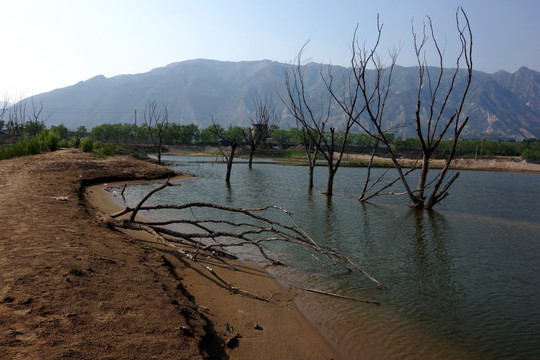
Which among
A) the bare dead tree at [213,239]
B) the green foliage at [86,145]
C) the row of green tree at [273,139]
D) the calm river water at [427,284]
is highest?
the row of green tree at [273,139]

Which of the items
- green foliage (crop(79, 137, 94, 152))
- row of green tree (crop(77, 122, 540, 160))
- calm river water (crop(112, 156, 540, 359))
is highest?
row of green tree (crop(77, 122, 540, 160))

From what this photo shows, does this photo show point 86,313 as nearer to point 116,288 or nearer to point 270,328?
point 116,288

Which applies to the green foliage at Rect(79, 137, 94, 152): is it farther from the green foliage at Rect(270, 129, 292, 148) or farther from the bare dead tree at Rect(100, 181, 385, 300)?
the green foliage at Rect(270, 129, 292, 148)

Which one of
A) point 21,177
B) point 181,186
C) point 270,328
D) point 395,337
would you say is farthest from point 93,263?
point 181,186

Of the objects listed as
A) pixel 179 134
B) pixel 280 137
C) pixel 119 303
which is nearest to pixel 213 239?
pixel 119 303

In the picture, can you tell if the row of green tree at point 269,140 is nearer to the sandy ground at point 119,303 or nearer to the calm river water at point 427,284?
the calm river water at point 427,284

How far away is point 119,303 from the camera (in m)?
4.62

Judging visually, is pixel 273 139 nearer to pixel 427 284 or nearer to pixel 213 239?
pixel 213 239

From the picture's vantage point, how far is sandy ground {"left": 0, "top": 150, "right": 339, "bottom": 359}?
371cm

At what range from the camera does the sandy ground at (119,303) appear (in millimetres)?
3707

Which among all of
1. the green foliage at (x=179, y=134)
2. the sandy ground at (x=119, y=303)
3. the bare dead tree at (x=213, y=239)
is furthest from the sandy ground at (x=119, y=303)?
the green foliage at (x=179, y=134)

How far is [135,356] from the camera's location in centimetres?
362

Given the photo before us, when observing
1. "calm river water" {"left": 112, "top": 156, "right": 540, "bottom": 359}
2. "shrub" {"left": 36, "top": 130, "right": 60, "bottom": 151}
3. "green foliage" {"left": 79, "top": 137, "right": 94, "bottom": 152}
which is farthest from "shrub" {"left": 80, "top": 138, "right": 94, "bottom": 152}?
"calm river water" {"left": 112, "top": 156, "right": 540, "bottom": 359}

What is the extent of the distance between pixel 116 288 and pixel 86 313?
84 cm
